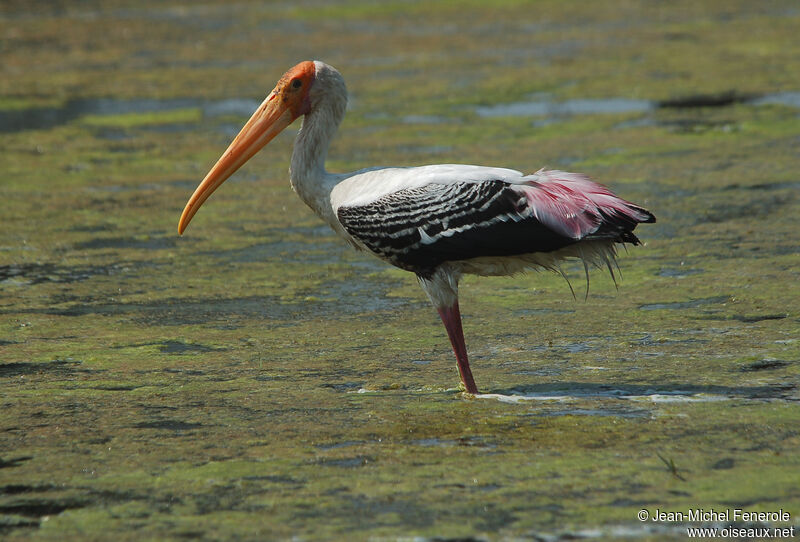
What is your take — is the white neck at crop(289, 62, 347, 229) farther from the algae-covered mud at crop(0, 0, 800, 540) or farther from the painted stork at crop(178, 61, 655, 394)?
the algae-covered mud at crop(0, 0, 800, 540)

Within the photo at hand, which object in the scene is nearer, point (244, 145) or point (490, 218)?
point (490, 218)

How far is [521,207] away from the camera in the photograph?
16.7 ft

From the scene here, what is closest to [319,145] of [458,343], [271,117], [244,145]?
[271,117]

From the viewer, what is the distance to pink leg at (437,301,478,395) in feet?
17.1

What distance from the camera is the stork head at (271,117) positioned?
5.88 meters

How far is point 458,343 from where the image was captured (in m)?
5.29

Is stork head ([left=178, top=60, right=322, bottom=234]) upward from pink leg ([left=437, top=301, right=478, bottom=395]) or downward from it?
upward

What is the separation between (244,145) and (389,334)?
51.2 inches

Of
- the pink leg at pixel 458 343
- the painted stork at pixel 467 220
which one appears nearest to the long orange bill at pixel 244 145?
the painted stork at pixel 467 220

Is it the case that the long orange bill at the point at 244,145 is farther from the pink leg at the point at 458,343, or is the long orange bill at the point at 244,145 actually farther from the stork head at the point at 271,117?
the pink leg at the point at 458,343

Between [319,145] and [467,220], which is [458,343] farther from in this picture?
[319,145]

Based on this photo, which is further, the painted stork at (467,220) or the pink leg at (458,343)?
the pink leg at (458,343)

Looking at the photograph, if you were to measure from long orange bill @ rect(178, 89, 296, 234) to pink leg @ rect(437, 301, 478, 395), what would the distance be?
1455 millimetres

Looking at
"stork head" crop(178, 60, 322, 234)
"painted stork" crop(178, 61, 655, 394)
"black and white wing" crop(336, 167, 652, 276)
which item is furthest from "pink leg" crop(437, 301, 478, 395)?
"stork head" crop(178, 60, 322, 234)
